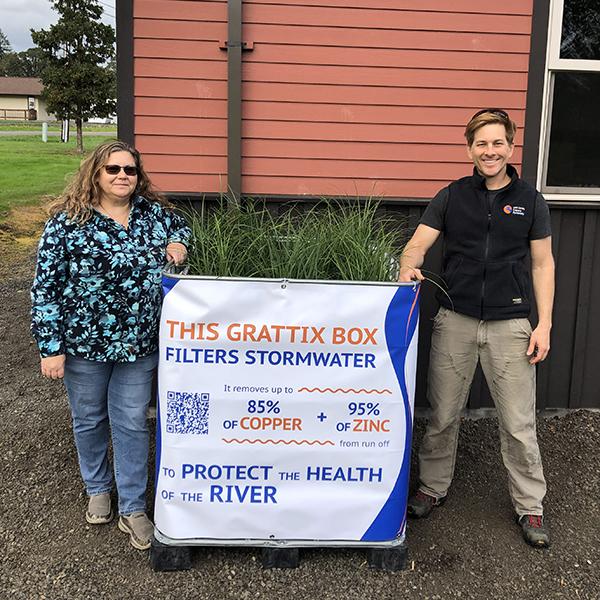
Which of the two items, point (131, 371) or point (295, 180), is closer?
point (131, 371)

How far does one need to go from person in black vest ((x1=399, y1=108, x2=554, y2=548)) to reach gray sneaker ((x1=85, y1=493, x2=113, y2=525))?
5.23 ft

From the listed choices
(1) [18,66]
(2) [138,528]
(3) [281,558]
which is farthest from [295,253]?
(1) [18,66]

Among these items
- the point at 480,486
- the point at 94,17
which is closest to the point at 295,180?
the point at 480,486

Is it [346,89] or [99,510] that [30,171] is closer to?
[346,89]

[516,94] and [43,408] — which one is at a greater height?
[516,94]

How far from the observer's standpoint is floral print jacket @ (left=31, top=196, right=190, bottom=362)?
261cm

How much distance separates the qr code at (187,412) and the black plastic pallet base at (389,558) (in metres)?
0.88

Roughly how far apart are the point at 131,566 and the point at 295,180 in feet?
7.50

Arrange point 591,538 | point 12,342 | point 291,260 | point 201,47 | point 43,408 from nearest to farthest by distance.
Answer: point 291,260 → point 591,538 → point 201,47 → point 43,408 → point 12,342

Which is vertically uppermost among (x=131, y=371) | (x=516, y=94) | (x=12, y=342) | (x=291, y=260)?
(x=516, y=94)

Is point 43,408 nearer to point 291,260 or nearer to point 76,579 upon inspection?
point 76,579

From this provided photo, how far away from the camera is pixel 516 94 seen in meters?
3.99

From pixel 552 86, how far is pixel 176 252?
8.79ft

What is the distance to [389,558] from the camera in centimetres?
276
